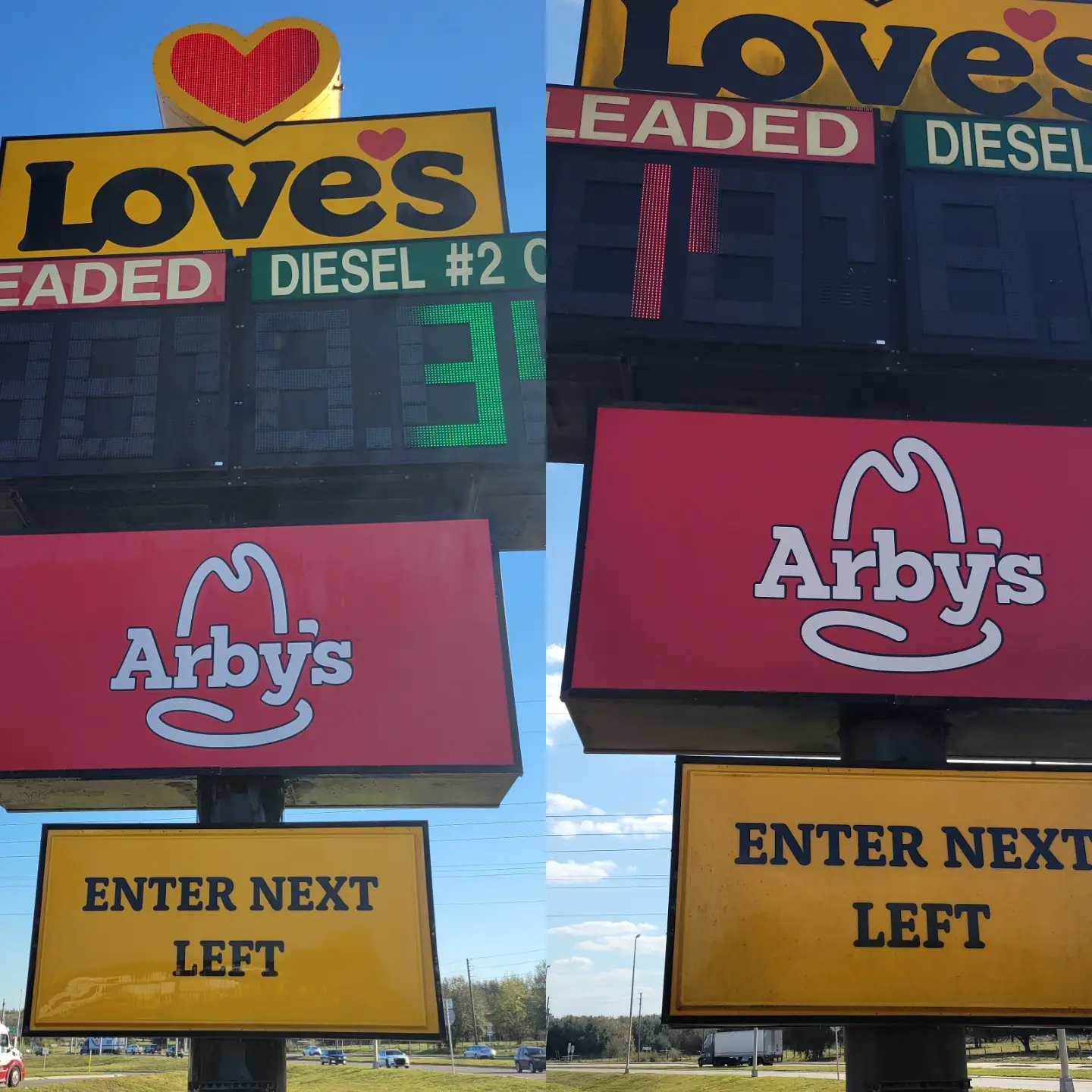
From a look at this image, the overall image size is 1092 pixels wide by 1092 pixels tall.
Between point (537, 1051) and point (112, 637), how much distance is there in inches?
915

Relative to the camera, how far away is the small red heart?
33.7 feet

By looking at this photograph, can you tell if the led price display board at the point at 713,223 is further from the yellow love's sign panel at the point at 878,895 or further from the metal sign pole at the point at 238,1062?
the metal sign pole at the point at 238,1062

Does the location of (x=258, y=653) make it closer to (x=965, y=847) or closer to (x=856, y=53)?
(x=965, y=847)

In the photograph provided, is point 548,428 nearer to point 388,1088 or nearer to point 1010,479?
point 1010,479

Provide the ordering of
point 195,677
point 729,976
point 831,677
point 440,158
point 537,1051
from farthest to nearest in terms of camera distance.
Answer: point 537,1051 → point 440,158 → point 195,677 → point 831,677 → point 729,976

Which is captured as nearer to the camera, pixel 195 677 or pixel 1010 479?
pixel 1010 479

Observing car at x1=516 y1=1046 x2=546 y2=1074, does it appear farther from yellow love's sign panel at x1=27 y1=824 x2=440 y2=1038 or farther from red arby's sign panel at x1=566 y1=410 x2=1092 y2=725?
red arby's sign panel at x1=566 y1=410 x2=1092 y2=725

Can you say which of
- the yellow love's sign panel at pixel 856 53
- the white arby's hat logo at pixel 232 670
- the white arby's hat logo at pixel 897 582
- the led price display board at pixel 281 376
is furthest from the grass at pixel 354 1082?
the yellow love's sign panel at pixel 856 53

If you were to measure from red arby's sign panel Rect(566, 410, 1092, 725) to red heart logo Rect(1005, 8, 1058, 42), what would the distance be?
11.1ft

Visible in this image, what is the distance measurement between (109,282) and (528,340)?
319cm

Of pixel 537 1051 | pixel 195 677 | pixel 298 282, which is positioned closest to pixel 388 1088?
pixel 537 1051

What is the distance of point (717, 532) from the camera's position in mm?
7746

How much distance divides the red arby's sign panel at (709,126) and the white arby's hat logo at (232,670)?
386 cm

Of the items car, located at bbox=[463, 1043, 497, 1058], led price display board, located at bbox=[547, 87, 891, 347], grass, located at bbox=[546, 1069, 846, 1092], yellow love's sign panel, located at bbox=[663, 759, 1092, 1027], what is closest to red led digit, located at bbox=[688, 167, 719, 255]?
led price display board, located at bbox=[547, 87, 891, 347]
